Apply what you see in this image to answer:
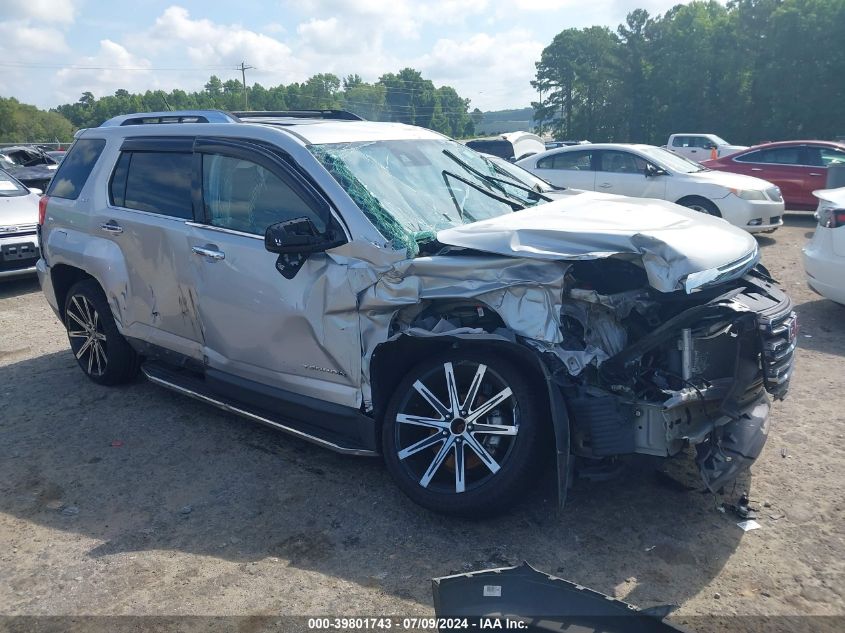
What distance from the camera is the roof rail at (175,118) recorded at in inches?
191

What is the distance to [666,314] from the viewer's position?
3.55 metres

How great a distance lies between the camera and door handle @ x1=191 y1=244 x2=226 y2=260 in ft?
13.9

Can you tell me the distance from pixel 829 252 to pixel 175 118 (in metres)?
5.85

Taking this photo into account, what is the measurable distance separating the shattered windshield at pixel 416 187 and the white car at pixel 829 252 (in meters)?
3.40

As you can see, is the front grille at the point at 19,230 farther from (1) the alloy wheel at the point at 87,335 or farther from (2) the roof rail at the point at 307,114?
(2) the roof rail at the point at 307,114

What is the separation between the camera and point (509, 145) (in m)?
23.5

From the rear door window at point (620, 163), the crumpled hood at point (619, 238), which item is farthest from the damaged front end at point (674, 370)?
the rear door window at point (620, 163)

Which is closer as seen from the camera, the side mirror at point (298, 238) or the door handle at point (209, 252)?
the side mirror at point (298, 238)

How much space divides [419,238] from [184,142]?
1.95 m

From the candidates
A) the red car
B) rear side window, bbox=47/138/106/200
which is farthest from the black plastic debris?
the red car

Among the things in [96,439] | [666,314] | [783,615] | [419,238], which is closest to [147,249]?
[96,439]

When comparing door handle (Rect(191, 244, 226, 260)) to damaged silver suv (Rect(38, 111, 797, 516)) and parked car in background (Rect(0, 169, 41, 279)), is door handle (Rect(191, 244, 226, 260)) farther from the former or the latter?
parked car in background (Rect(0, 169, 41, 279))

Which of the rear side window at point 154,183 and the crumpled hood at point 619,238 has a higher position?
the rear side window at point 154,183

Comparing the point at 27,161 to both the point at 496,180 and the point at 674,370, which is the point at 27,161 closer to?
the point at 496,180
